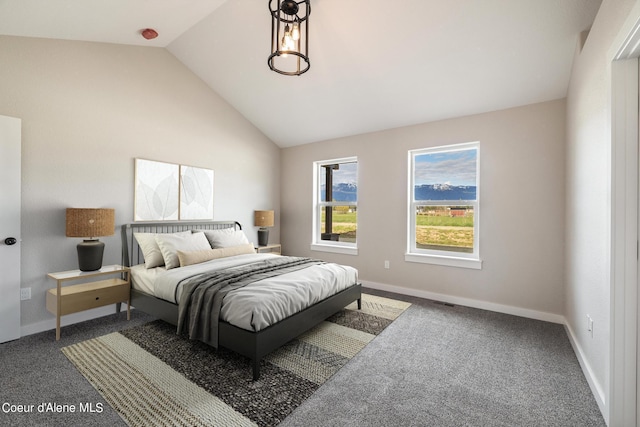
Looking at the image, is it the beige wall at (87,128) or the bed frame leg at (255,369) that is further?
the beige wall at (87,128)

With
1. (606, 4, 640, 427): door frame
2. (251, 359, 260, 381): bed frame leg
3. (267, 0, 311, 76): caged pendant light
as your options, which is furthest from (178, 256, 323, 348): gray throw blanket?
(606, 4, 640, 427): door frame

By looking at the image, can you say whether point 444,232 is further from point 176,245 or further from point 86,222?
→ point 86,222

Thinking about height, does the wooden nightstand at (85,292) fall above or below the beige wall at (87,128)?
below

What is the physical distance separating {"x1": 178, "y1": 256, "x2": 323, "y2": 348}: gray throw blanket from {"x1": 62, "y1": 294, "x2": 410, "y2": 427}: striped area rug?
210mm

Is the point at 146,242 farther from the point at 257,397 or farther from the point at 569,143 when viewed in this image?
the point at 569,143

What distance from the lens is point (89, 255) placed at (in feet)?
9.55

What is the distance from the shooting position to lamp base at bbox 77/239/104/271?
9.51ft

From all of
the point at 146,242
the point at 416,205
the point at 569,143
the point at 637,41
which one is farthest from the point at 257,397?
the point at 569,143

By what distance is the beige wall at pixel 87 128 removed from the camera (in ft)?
9.15

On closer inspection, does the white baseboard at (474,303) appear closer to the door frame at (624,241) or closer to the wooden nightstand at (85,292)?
the door frame at (624,241)

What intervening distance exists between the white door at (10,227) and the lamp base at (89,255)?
0.46 meters

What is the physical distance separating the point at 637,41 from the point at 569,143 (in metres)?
1.73

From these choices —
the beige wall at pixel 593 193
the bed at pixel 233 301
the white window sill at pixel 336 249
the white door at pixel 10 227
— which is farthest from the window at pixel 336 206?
the white door at pixel 10 227

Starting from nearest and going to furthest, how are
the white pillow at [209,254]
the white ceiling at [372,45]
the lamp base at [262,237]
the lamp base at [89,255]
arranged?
the white ceiling at [372,45] → the lamp base at [89,255] → the white pillow at [209,254] → the lamp base at [262,237]
